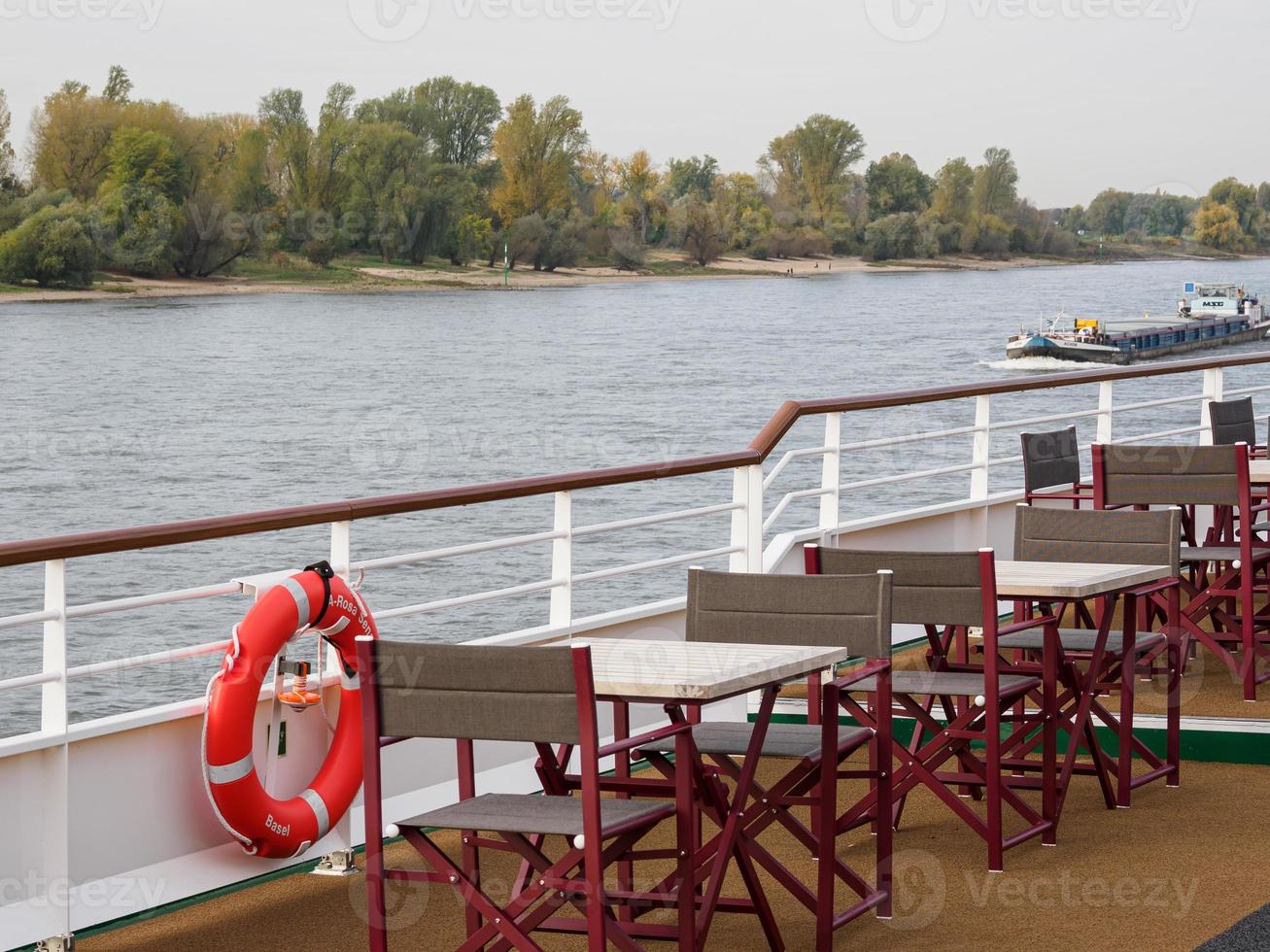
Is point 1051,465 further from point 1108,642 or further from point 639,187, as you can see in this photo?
point 639,187

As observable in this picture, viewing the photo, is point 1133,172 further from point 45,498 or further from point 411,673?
point 411,673

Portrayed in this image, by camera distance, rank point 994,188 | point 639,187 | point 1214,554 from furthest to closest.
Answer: point 994,188 → point 639,187 → point 1214,554

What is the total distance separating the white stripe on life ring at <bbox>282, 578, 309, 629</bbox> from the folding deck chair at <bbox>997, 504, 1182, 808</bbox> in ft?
5.29

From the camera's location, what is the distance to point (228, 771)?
3.17m

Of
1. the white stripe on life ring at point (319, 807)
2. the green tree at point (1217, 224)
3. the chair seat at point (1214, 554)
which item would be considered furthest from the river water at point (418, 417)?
the white stripe on life ring at point (319, 807)

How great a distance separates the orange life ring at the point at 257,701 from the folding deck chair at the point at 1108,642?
5.09ft

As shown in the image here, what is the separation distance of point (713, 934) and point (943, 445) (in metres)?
40.0

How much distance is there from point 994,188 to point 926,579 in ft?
166

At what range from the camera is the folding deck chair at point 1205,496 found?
466 cm

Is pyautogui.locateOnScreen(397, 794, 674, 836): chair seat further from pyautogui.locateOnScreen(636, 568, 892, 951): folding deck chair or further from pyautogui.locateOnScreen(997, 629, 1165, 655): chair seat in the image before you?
pyautogui.locateOnScreen(997, 629, 1165, 655): chair seat

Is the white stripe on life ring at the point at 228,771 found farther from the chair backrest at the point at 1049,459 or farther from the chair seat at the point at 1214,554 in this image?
the chair seat at the point at 1214,554

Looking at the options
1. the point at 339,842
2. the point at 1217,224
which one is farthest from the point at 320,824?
the point at 1217,224

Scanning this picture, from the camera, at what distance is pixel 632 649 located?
2.81 meters

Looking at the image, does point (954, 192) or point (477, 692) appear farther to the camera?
point (954, 192)
